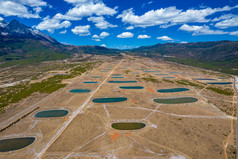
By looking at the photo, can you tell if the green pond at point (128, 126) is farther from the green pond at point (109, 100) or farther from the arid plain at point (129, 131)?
the green pond at point (109, 100)

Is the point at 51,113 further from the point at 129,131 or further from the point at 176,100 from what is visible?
the point at 176,100

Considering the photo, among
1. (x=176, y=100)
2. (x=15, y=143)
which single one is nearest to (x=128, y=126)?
(x=15, y=143)

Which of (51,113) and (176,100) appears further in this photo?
(176,100)

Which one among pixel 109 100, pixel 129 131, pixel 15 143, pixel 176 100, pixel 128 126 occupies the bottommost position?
pixel 15 143

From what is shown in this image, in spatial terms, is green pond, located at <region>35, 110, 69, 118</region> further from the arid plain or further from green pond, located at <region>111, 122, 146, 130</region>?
green pond, located at <region>111, 122, 146, 130</region>

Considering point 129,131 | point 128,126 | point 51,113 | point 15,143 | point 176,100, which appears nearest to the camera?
point 15,143

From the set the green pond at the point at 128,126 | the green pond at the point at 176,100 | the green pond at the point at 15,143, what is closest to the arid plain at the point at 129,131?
the green pond at the point at 128,126

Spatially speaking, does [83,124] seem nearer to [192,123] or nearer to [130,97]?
[130,97]

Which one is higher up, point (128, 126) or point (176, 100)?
point (176, 100)
